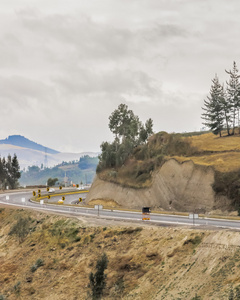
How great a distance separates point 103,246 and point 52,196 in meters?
59.8

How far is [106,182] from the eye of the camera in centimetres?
7312

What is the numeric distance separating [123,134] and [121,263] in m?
53.7

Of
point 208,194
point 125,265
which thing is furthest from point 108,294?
point 208,194

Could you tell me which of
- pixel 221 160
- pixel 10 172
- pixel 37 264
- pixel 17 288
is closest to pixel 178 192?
pixel 221 160

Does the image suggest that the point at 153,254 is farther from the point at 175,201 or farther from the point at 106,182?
the point at 106,182

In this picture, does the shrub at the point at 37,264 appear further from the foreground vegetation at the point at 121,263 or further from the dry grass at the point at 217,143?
the dry grass at the point at 217,143

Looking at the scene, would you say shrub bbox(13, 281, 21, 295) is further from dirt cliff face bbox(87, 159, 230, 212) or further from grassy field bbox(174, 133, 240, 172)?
grassy field bbox(174, 133, 240, 172)

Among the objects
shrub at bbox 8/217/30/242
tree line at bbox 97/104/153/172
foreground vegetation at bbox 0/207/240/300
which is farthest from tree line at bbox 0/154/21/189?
foreground vegetation at bbox 0/207/240/300

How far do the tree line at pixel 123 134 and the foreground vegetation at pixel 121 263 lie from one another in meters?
28.0

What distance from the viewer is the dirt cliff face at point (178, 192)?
56.6m

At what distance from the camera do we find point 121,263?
3553cm

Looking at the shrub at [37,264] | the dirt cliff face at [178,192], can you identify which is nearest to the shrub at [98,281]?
the shrub at [37,264]

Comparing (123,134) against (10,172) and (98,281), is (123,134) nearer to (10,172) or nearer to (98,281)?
(98,281)

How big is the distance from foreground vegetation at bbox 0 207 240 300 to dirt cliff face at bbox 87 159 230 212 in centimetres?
1565
